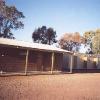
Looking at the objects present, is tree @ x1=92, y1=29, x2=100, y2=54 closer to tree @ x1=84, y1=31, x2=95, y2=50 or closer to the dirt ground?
tree @ x1=84, y1=31, x2=95, y2=50

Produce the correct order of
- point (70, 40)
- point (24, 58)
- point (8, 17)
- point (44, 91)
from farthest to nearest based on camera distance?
point (70, 40) → point (8, 17) → point (24, 58) → point (44, 91)

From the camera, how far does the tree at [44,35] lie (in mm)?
62188

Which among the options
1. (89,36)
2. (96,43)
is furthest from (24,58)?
(89,36)

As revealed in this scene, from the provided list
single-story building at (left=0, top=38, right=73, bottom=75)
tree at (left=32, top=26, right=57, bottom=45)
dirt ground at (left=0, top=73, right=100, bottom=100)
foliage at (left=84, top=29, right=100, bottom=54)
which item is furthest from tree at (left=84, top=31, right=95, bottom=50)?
dirt ground at (left=0, top=73, right=100, bottom=100)

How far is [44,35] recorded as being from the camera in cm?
6238

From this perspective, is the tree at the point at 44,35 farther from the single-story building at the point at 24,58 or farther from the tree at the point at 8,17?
the single-story building at the point at 24,58

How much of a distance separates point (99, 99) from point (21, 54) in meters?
13.7

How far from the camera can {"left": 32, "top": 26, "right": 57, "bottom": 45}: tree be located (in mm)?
62188

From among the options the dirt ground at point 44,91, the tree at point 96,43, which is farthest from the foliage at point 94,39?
the dirt ground at point 44,91

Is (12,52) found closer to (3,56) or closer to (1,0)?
(3,56)

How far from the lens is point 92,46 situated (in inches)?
2382

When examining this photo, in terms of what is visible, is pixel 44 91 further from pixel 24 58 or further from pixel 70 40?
pixel 70 40

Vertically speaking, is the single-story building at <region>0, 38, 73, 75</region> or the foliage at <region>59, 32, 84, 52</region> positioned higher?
the foliage at <region>59, 32, 84, 52</region>

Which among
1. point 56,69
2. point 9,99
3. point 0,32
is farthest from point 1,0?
point 9,99
